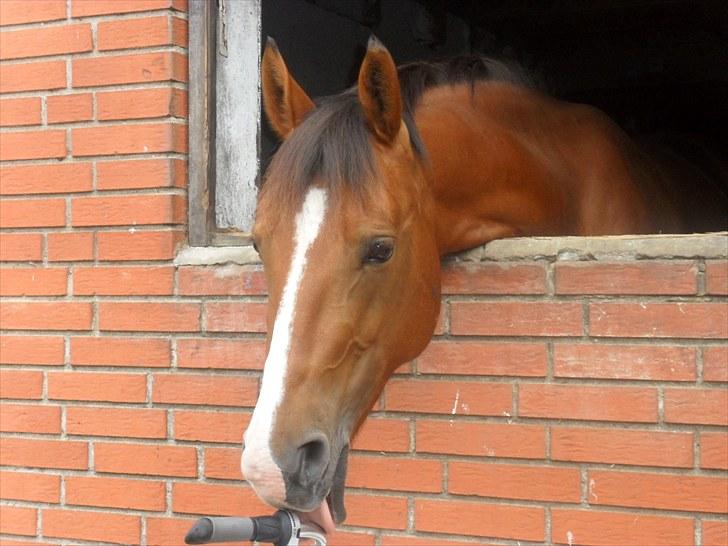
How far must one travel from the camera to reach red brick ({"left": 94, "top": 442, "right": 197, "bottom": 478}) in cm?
321

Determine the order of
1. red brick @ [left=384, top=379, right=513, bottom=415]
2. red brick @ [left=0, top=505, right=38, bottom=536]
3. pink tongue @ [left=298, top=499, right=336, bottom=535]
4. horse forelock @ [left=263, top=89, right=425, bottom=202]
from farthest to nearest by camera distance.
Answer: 1. red brick @ [left=0, top=505, right=38, bottom=536]
2. red brick @ [left=384, top=379, right=513, bottom=415]
3. horse forelock @ [left=263, top=89, right=425, bottom=202]
4. pink tongue @ [left=298, top=499, right=336, bottom=535]

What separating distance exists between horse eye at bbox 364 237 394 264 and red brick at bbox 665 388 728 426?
0.83 m

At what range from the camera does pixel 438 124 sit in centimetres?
276

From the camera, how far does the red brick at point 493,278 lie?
277 cm

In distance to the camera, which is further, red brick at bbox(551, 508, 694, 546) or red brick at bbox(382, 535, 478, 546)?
red brick at bbox(382, 535, 478, 546)

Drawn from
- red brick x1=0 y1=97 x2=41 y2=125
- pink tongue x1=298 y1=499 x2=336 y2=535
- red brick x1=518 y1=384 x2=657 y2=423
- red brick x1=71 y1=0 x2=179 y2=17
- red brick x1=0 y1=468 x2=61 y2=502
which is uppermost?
red brick x1=71 y1=0 x2=179 y2=17

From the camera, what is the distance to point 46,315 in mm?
3371

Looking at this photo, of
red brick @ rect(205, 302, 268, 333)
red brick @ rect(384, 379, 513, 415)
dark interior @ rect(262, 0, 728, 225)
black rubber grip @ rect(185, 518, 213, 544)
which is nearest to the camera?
black rubber grip @ rect(185, 518, 213, 544)

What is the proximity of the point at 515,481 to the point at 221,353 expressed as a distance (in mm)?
964

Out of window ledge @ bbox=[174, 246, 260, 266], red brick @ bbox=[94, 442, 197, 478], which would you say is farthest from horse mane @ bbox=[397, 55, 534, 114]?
red brick @ bbox=[94, 442, 197, 478]

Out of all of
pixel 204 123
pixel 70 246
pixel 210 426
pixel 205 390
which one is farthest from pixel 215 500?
pixel 204 123

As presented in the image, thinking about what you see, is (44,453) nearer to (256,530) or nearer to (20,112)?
(20,112)

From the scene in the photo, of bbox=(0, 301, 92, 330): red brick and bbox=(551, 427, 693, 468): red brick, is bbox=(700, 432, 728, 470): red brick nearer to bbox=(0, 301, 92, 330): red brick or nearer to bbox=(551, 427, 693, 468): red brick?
bbox=(551, 427, 693, 468): red brick

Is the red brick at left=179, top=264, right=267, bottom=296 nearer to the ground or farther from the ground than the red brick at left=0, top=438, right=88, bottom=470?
farther from the ground
